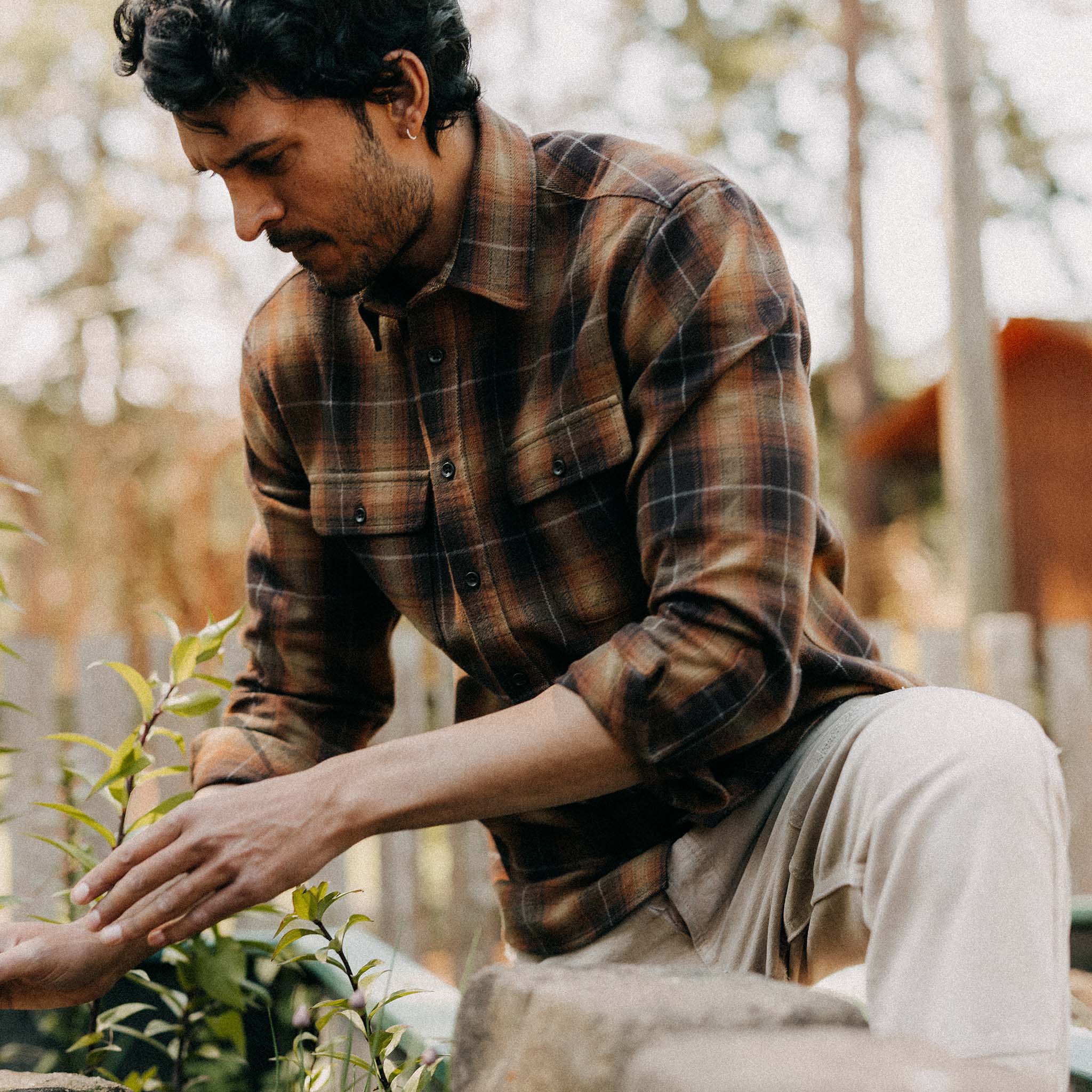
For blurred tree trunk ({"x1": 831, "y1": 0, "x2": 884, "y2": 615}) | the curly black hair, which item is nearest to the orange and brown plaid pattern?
the curly black hair

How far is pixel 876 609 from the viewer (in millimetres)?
12570

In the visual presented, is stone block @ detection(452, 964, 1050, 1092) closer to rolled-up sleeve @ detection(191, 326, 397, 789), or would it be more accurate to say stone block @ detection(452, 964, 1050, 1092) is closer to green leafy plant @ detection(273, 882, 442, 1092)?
green leafy plant @ detection(273, 882, 442, 1092)

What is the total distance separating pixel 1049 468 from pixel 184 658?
35.8ft

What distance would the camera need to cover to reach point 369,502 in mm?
1815

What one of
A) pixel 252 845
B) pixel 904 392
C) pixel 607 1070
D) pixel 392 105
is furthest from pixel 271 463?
pixel 904 392

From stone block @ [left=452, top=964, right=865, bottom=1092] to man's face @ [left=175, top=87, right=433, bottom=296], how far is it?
3.29 ft

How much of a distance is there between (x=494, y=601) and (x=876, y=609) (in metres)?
11.4

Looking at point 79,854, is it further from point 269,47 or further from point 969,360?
point 969,360

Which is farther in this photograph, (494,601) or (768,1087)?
(494,601)

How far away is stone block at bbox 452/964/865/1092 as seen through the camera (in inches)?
36.2

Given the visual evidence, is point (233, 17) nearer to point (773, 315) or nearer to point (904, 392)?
point (773, 315)

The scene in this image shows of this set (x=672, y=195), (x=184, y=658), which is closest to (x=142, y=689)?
(x=184, y=658)

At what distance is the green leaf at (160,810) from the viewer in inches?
66.3

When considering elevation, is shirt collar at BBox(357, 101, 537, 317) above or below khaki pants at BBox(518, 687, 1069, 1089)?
above
